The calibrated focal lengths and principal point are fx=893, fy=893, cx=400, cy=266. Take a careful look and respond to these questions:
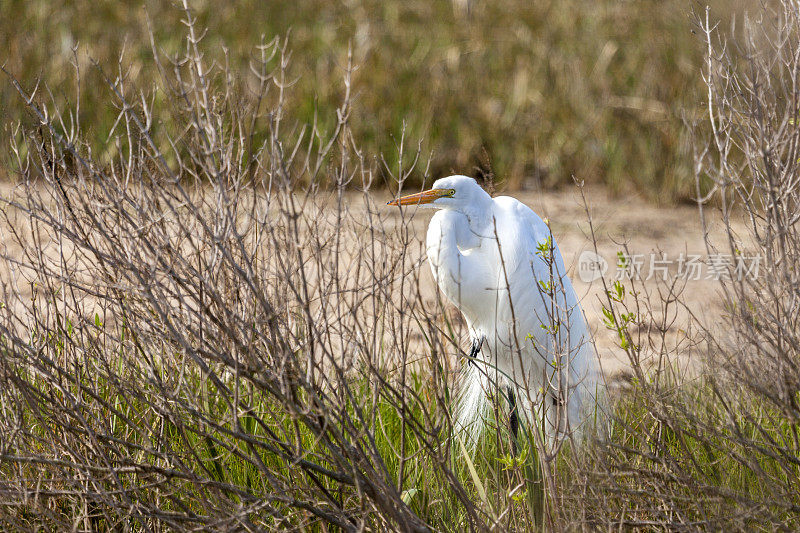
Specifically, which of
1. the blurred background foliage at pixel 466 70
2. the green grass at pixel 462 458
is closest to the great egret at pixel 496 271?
the green grass at pixel 462 458

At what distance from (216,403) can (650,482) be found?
1173 mm

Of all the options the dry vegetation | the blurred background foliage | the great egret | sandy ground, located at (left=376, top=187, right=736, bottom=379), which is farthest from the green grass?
the blurred background foliage

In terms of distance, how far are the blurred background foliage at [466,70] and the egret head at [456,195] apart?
110 inches

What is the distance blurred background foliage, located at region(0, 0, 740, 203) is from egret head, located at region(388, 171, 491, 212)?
9.14ft

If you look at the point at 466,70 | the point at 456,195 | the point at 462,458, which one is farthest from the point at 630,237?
the point at 466,70

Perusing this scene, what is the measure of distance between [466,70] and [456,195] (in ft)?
15.5

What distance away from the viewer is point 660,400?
1828 millimetres

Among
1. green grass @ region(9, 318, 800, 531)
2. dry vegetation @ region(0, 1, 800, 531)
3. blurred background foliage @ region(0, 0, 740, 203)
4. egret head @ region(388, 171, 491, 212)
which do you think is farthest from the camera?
blurred background foliage @ region(0, 0, 740, 203)

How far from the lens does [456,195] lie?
8.77 ft

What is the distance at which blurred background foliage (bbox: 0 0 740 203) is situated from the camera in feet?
20.1

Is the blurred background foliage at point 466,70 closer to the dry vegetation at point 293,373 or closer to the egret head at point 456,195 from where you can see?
the egret head at point 456,195

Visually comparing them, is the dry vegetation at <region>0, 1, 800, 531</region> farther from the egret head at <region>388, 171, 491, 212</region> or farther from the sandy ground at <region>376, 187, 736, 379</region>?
the sandy ground at <region>376, 187, 736, 379</region>

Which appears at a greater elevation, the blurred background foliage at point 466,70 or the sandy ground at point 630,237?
the blurred background foliage at point 466,70

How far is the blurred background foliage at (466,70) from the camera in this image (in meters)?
6.12
